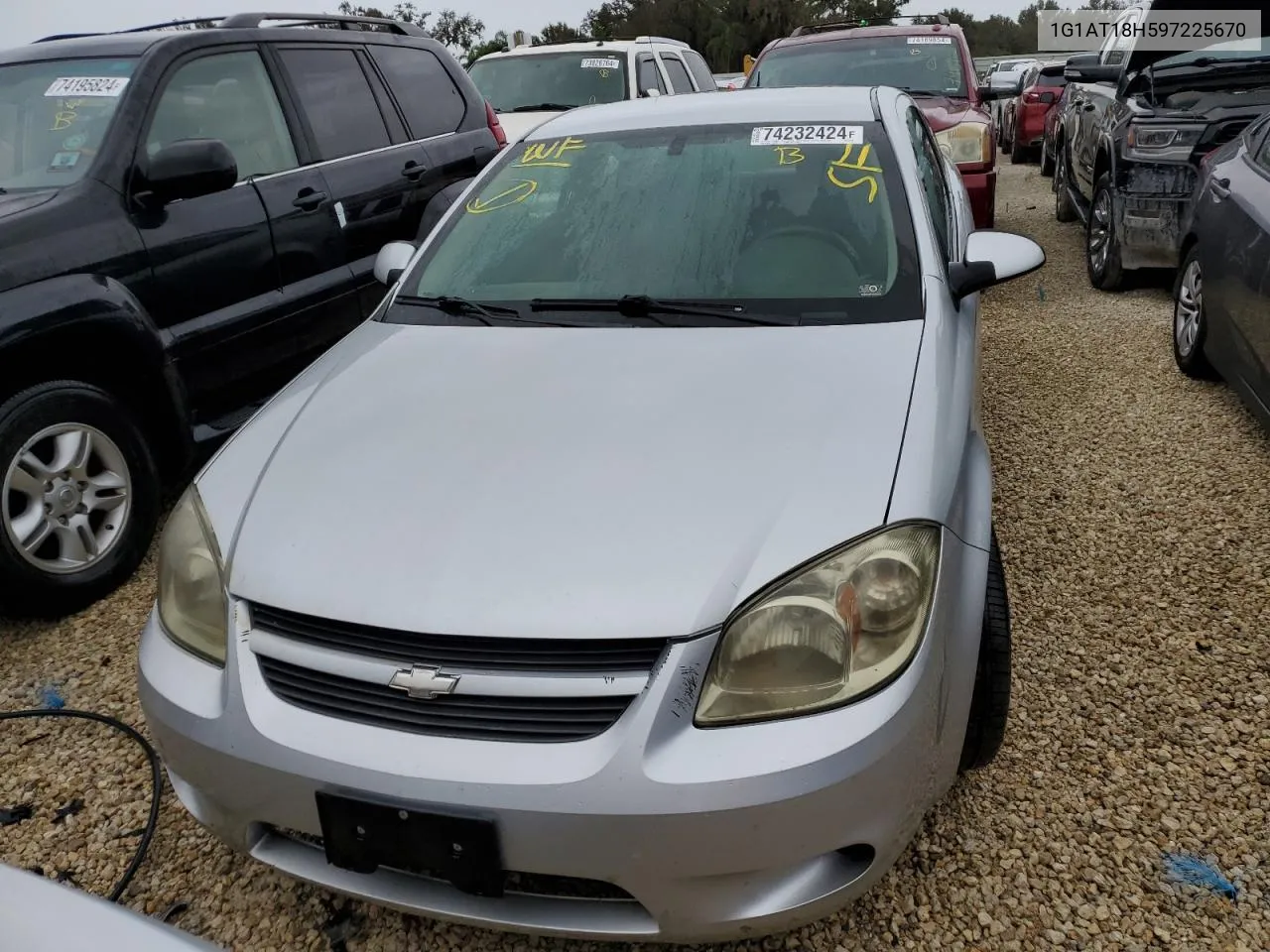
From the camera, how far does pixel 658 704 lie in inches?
60.4

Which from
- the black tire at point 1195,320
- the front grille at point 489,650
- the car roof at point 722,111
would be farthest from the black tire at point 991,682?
the black tire at point 1195,320

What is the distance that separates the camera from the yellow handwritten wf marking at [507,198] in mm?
3025

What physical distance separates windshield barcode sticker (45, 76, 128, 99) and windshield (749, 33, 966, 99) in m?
5.12

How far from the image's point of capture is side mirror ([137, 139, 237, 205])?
3.32 metres

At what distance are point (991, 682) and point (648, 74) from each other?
7370mm

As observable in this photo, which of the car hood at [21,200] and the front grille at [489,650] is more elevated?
the car hood at [21,200]

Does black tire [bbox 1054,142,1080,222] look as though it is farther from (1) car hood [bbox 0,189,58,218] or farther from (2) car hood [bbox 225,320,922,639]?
(1) car hood [bbox 0,189,58,218]

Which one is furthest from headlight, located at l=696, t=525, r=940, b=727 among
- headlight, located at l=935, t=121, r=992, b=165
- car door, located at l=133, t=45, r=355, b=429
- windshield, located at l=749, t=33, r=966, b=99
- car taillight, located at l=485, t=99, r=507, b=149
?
windshield, located at l=749, t=33, r=966, b=99

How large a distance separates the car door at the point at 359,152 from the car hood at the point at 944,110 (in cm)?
343

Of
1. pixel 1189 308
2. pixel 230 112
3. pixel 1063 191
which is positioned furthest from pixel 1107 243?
pixel 230 112

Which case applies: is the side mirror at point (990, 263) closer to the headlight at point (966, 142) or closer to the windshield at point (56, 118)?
the windshield at point (56, 118)

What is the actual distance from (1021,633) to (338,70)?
3.89 m

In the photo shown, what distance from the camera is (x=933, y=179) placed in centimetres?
328

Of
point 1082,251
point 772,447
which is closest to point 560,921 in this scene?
point 772,447
